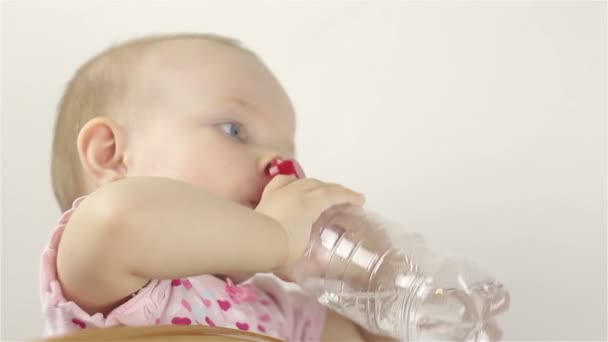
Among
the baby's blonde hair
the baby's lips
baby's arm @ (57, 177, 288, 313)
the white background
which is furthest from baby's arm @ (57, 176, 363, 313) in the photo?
the white background

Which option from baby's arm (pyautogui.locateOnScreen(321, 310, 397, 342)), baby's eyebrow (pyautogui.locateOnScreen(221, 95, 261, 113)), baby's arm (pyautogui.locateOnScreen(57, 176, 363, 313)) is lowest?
baby's arm (pyautogui.locateOnScreen(321, 310, 397, 342))

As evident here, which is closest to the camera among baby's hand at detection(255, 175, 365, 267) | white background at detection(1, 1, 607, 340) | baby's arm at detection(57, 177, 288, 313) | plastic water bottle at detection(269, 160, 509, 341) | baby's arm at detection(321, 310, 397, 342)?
baby's arm at detection(57, 177, 288, 313)

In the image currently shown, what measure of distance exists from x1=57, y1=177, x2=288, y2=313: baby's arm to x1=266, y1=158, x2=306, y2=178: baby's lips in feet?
0.63

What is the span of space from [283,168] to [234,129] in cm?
9

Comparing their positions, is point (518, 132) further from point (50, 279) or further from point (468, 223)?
point (50, 279)

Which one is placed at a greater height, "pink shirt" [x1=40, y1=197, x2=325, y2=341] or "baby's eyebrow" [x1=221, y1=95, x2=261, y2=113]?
"baby's eyebrow" [x1=221, y1=95, x2=261, y2=113]

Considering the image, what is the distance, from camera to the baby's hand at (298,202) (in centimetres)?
77

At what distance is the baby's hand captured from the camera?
774 mm

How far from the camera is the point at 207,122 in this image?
0.92 m

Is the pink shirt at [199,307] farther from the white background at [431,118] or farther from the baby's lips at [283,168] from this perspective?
the white background at [431,118]

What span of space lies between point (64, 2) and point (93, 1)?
5 centimetres

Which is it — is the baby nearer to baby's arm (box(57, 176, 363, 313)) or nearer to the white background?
baby's arm (box(57, 176, 363, 313))

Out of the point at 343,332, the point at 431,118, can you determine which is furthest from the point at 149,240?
the point at 431,118

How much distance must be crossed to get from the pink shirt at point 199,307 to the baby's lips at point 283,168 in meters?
0.15
